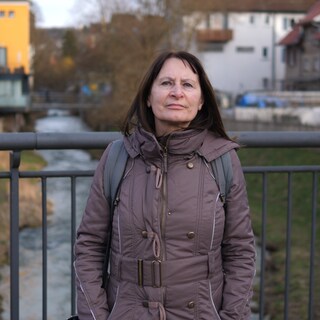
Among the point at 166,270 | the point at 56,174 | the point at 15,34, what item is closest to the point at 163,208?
the point at 166,270

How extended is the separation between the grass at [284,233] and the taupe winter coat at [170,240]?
173 inches

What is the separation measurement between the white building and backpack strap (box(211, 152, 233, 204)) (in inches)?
2197

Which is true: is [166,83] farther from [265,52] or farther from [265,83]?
[265,52]

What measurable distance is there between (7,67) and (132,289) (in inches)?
1791

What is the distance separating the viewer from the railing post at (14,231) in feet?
11.6

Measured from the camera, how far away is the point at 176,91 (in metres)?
2.61

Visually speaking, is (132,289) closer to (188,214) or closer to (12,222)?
(188,214)

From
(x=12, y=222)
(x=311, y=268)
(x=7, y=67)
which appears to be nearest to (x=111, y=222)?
(x=12, y=222)

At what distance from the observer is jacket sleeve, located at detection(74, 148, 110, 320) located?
2.62 metres

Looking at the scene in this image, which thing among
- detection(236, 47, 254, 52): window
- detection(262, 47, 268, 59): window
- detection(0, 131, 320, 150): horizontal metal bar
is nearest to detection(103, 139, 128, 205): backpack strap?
detection(0, 131, 320, 150): horizontal metal bar

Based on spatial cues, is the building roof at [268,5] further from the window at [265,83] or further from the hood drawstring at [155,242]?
the hood drawstring at [155,242]

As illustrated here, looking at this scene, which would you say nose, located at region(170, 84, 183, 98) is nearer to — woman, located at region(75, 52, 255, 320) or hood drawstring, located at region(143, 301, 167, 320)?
woman, located at region(75, 52, 255, 320)

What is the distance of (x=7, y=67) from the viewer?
153 feet

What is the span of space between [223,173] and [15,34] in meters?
47.5
